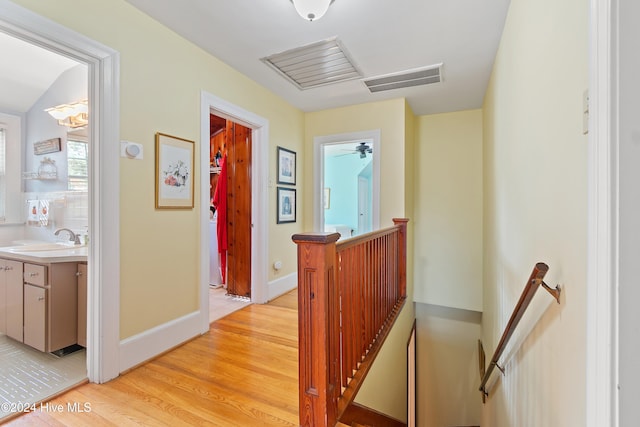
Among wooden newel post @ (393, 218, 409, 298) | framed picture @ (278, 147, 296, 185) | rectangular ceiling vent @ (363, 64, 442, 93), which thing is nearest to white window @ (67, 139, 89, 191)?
framed picture @ (278, 147, 296, 185)

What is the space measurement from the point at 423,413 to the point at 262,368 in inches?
150

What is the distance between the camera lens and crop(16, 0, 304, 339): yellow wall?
1831 mm

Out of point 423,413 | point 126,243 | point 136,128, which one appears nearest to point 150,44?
point 136,128

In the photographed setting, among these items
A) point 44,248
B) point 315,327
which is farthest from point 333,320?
point 44,248

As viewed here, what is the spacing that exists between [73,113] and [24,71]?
814mm

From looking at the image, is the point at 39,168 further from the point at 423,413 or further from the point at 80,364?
the point at 423,413

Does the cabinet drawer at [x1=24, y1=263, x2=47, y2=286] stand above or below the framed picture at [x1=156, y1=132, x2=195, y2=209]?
below

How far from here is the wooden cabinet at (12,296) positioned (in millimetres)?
2189

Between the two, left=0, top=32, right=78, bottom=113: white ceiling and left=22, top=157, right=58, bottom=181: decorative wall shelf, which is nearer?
left=0, top=32, right=78, bottom=113: white ceiling

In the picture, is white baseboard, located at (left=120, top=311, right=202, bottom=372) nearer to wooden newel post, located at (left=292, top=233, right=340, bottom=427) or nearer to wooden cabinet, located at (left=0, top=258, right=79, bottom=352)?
wooden cabinet, located at (left=0, top=258, right=79, bottom=352)

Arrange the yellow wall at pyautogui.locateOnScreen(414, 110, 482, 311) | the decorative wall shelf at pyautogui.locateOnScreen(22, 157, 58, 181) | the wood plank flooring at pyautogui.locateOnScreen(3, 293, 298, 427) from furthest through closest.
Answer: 1. the yellow wall at pyautogui.locateOnScreen(414, 110, 482, 311)
2. the decorative wall shelf at pyautogui.locateOnScreen(22, 157, 58, 181)
3. the wood plank flooring at pyautogui.locateOnScreen(3, 293, 298, 427)

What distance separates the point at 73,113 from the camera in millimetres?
2693

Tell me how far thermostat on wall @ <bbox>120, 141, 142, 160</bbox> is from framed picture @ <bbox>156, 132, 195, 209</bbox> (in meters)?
0.14

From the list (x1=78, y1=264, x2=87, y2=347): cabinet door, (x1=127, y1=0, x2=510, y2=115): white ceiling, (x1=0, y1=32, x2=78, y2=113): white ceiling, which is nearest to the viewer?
(x1=127, y1=0, x2=510, y2=115): white ceiling
